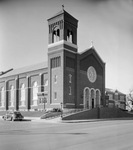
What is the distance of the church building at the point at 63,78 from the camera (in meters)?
39.7

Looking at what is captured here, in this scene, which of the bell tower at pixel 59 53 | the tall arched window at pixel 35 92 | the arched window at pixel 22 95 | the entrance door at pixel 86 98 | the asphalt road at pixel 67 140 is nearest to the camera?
the asphalt road at pixel 67 140

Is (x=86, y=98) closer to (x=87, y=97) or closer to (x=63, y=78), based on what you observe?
(x=87, y=97)

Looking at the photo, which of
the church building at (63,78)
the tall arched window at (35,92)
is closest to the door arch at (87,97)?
the church building at (63,78)

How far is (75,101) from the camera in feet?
135

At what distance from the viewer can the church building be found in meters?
39.7

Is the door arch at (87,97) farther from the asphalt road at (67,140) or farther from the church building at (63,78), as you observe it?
the asphalt road at (67,140)

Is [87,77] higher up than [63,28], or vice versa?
[63,28]

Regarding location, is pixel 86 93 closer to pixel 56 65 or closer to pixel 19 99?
pixel 56 65

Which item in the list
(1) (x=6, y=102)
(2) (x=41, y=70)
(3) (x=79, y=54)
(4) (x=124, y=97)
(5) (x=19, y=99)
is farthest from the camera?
(4) (x=124, y=97)

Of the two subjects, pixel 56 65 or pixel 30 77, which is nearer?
pixel 56 65

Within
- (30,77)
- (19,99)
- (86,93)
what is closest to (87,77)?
(86,93)

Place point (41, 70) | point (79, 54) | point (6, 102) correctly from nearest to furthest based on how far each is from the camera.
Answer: point (79, 54) → point (41, 70) → point (6, 102)

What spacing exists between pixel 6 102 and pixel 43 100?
1743 centimetres

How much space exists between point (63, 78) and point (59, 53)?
5.12 metres
